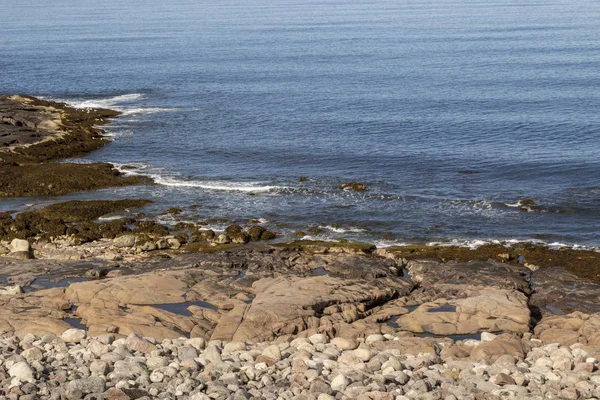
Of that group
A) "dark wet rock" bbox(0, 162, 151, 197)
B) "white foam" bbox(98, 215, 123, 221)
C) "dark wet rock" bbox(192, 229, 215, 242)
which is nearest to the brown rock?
"dark wet rock" bbox(192, 229, 215, 242)

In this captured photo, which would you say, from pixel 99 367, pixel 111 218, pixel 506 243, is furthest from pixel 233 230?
pixel 99 367

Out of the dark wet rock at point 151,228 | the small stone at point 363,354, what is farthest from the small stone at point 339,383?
the dark wet rock at point 151,228

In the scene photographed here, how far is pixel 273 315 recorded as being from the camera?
3494 cm

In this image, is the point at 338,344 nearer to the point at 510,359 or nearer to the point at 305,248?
the point at 510,359

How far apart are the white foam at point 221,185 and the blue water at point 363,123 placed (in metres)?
0.23

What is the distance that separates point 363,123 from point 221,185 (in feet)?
76.7

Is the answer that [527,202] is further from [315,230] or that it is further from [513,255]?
[315,230]

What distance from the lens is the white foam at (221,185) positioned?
6050cm

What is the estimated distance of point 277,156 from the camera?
232ft

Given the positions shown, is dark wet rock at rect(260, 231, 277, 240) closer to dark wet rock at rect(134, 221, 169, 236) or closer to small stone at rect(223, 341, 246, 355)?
dark wet rock at rect(134, 221, 169, 236)

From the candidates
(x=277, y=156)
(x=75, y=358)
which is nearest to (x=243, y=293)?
(x=75, y=358)

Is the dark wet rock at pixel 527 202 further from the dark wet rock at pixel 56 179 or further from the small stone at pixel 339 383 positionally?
the small stone at pixel 339 383

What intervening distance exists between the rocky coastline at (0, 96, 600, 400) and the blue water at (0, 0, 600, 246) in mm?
5670

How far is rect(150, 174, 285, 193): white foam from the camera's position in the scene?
6050cm
